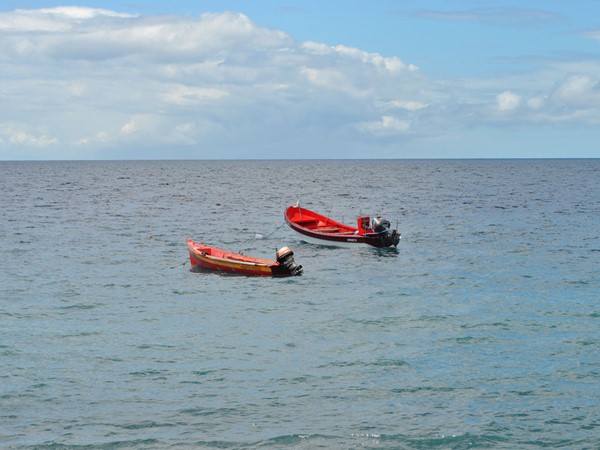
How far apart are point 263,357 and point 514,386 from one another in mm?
7370

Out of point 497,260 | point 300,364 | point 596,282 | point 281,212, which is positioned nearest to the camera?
point 300,364

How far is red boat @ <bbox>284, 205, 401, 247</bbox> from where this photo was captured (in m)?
46.4

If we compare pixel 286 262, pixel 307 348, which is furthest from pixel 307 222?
pixel 307 348

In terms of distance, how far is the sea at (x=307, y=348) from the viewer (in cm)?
1741

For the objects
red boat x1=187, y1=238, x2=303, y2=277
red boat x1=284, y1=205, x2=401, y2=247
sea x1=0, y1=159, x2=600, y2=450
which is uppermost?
red boat x1=284, y1=205, x2=401, y2=247

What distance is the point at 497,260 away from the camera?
42.2 metres

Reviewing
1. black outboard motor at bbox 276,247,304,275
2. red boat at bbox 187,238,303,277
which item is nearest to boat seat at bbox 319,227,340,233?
red boat at bbox 187,238,303,277

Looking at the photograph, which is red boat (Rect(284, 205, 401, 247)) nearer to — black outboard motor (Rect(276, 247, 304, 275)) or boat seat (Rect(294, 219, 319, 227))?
boat seat (Rect(294, 219, 319, 227))

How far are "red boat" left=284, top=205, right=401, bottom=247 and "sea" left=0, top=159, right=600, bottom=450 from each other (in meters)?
0.66

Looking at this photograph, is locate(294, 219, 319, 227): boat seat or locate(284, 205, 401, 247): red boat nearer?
locate(284, 205, 401, 247): red boat

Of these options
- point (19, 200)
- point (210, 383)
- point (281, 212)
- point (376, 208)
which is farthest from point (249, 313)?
point (19, 200)

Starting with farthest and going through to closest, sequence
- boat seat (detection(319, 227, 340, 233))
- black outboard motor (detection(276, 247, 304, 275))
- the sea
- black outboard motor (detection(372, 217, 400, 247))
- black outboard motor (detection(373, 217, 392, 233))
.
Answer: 1. boat seat (detection(319, 227, 340, 233))
2. black outboard motor (detection(373, 217, 392, 233))
3. black outboard motor (detection(372, 217, 400, 247))
4. black outboard motor (detection(276, 247, 304, 275))
5. the sea

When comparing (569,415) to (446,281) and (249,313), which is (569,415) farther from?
(446,281)

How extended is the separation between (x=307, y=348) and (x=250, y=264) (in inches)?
500
